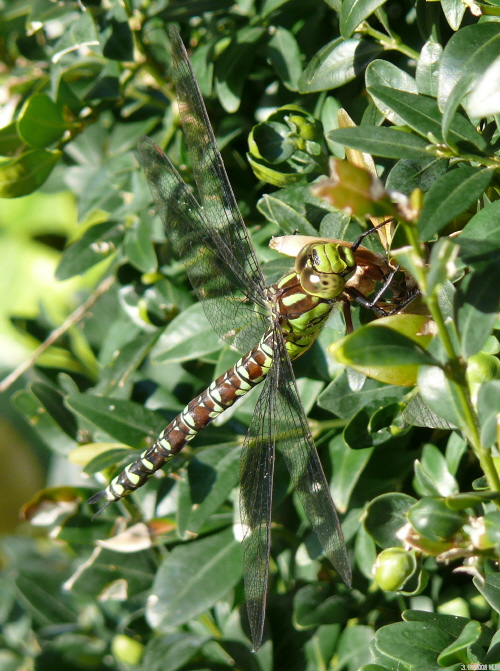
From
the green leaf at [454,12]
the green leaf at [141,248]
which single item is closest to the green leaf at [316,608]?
the green leaf at [141,248]

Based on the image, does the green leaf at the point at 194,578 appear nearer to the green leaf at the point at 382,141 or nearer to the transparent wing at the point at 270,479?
the transparent wing at the point at 270,479

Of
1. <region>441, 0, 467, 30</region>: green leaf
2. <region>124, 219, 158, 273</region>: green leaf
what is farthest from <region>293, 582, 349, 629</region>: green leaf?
<region>441, 0, 467, 30</region>: green leaf

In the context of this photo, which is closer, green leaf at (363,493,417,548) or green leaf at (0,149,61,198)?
green leaf at (363,493,417,548)

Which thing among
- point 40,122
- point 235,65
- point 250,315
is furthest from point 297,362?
point 40,122

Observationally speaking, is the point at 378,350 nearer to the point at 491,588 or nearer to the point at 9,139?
the point at 491,588

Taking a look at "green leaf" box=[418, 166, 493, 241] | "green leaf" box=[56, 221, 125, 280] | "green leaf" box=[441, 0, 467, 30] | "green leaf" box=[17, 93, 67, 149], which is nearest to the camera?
"green leaf" box=[418, 166, 493, 241]

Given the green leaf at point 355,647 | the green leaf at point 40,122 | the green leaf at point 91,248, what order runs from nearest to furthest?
the green leaf at point 355,647 < the green leaf at point 40,122 < the green leaf at point 91,248

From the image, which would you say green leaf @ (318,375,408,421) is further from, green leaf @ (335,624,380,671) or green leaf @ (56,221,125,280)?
green leaf @ (56,221,125,280)

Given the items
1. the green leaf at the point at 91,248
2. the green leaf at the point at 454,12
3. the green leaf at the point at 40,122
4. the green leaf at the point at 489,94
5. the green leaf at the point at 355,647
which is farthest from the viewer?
the green leaf at the point at 91,248
